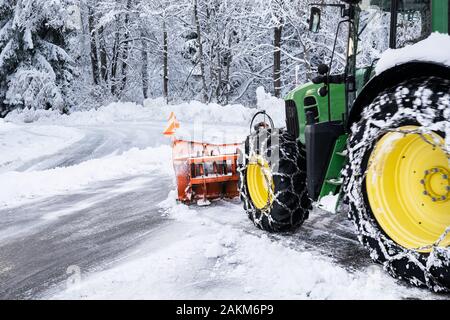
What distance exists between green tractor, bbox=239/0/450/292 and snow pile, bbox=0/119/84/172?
9281 mm

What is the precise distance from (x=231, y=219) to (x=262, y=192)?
49cm

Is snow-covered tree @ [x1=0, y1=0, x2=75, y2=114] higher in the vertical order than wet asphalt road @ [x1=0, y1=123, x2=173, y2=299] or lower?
higher

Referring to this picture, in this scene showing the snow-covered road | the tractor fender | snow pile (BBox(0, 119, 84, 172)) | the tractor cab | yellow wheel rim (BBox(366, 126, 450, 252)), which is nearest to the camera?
the tractor fender

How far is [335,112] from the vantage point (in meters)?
4.21

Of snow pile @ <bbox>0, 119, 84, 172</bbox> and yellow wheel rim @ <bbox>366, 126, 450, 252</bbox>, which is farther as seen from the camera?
snow pile @ <bbox>0, 119, 84, 172</bbox>

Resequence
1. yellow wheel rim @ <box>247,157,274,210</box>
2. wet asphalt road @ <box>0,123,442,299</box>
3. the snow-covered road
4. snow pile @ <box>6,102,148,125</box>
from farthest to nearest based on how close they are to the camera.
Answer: snow pile @ <box>6,102,148,125</box>
yellow wheel rim @ <box>247,157,274,210</box>
wet asphalt road @ <box>0,123,442,299</box>
the snow-covered road

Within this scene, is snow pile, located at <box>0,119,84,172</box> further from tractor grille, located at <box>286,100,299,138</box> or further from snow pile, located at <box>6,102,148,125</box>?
tractor grille, located at <box>286,100,299,138</box>

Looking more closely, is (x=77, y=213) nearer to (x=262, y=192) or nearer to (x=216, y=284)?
(x=262, y=192)

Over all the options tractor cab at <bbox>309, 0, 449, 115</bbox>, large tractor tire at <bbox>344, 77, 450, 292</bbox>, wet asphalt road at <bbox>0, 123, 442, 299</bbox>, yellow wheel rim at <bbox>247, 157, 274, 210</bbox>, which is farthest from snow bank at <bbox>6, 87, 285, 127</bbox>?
large tractor tire at <bbox>344, 77, 450, 292</bbox>

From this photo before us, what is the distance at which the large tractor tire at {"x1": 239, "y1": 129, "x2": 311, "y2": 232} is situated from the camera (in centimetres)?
420

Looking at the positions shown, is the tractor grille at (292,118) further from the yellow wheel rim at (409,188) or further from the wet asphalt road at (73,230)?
the wet asphalt road at (73,230)

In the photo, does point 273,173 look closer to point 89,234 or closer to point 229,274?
point 229,274

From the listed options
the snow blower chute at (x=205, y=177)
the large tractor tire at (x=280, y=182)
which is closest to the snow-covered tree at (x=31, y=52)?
the snow blower chute at (x=205, y=177)

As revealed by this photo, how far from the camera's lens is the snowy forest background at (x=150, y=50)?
19.4 metres
